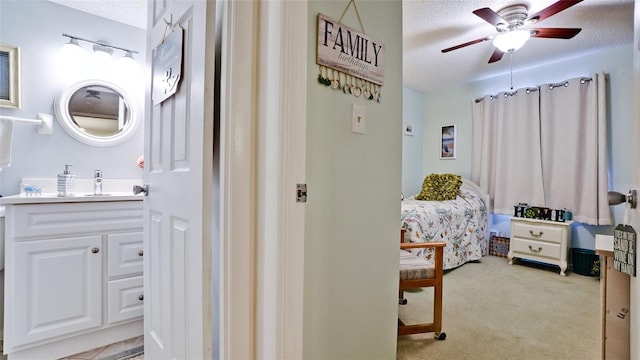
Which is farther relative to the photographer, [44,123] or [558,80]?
[558,80]

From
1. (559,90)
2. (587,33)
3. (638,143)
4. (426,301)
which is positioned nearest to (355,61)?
(638,143)

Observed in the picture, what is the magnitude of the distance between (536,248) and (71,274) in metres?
4.07

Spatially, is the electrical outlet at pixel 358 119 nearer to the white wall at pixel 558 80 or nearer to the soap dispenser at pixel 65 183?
the soap dispenser at pixel 65 183

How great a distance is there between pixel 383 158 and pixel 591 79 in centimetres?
342

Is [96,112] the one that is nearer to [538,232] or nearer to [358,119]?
[358,119]

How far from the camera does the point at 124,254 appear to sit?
179 centimetres

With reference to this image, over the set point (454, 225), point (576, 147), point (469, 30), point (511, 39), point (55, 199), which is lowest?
point (454, 225)

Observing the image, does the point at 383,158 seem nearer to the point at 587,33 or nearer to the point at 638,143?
the point at 638,143

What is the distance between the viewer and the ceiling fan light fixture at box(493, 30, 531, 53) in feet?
7.88

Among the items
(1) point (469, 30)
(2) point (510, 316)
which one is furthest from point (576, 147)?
(2) point (510, 316)

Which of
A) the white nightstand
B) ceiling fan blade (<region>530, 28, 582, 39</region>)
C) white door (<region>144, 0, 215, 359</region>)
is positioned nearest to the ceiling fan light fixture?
ceiling fan blade (<region>530, 28, 582, 39</region>)

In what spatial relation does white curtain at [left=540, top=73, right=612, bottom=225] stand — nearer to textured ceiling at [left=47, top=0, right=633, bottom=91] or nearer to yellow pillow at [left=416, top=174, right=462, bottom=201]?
textured ceiling at [left=47, top=0, right=633, bottom=91]

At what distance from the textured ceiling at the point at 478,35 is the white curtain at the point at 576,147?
0.41m

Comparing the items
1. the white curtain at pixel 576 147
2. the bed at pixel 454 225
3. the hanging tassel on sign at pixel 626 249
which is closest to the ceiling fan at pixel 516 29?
the white curtain at pixel 576 147
